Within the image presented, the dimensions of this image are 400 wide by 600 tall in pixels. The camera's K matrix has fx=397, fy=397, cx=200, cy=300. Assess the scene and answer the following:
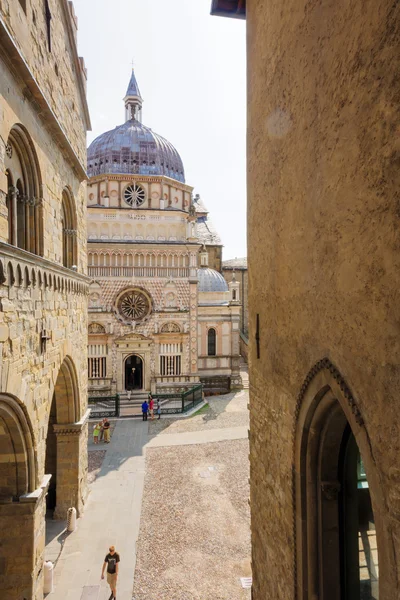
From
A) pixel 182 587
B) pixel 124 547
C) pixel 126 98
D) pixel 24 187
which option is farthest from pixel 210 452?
pixel 126 98

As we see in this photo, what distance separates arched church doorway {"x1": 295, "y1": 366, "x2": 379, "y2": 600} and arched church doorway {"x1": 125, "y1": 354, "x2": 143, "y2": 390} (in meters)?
24.2

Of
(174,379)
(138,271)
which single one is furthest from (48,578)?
(138,271)

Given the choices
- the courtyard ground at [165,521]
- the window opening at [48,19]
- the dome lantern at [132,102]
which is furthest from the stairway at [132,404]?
the dome lantern at [132,102]

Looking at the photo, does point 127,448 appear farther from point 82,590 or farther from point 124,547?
point 82,590

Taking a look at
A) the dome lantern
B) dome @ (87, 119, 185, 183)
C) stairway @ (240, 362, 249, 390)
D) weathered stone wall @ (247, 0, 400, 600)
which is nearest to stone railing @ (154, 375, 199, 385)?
stairway @ (240, 362, 249, 390)

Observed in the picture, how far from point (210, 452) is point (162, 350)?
38.4 ft

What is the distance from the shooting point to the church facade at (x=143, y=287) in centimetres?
2753

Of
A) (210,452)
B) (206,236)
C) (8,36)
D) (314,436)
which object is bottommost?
(210,452)

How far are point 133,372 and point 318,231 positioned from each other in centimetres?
2543

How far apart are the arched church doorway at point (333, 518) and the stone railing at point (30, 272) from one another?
4524 mm

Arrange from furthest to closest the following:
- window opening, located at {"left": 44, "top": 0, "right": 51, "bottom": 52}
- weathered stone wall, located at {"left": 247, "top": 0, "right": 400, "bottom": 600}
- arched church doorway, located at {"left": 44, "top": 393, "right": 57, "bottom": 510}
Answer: arched church doorway, located at {"left": 44, "top": 393, "right": 57, "bottom": 510} → window opening, located at {"left": 44, "top": 0, "right": 51, "bottom": 52} → weathered stone wall, located at {"left": 247, "top": 0, "right": 400, "bottom": 600}

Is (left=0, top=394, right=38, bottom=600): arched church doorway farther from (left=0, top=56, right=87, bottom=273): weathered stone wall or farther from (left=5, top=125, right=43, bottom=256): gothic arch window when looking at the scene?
(left=0, top=56, right=87, bottom=273): weathered stone wall

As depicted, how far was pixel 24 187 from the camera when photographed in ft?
25.1

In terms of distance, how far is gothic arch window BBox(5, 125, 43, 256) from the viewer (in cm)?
705
